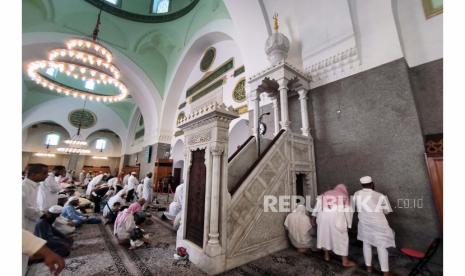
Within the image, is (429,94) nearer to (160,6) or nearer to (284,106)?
(284,106)

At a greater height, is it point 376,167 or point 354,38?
point 354,38

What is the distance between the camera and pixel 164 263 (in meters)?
2.63

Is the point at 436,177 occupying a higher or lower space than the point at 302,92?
lower

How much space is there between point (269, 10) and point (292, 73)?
2686 millimetres

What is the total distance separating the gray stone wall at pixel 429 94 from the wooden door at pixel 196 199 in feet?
12.4

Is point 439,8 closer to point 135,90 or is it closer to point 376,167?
point 376,167

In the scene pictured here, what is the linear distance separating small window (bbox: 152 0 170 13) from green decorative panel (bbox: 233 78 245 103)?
301 inches

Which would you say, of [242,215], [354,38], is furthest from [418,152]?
[242,215]

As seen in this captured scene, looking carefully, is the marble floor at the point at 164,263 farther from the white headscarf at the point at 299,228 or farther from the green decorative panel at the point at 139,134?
the green decorative panel at the point at 139,134

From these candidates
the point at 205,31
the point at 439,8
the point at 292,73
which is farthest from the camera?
the point at 205,31

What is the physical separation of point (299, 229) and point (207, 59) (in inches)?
361

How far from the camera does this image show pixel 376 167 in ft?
11.5

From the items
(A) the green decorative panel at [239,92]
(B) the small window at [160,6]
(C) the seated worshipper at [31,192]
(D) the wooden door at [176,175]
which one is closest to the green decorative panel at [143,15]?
(B) the small window at [160,6]
